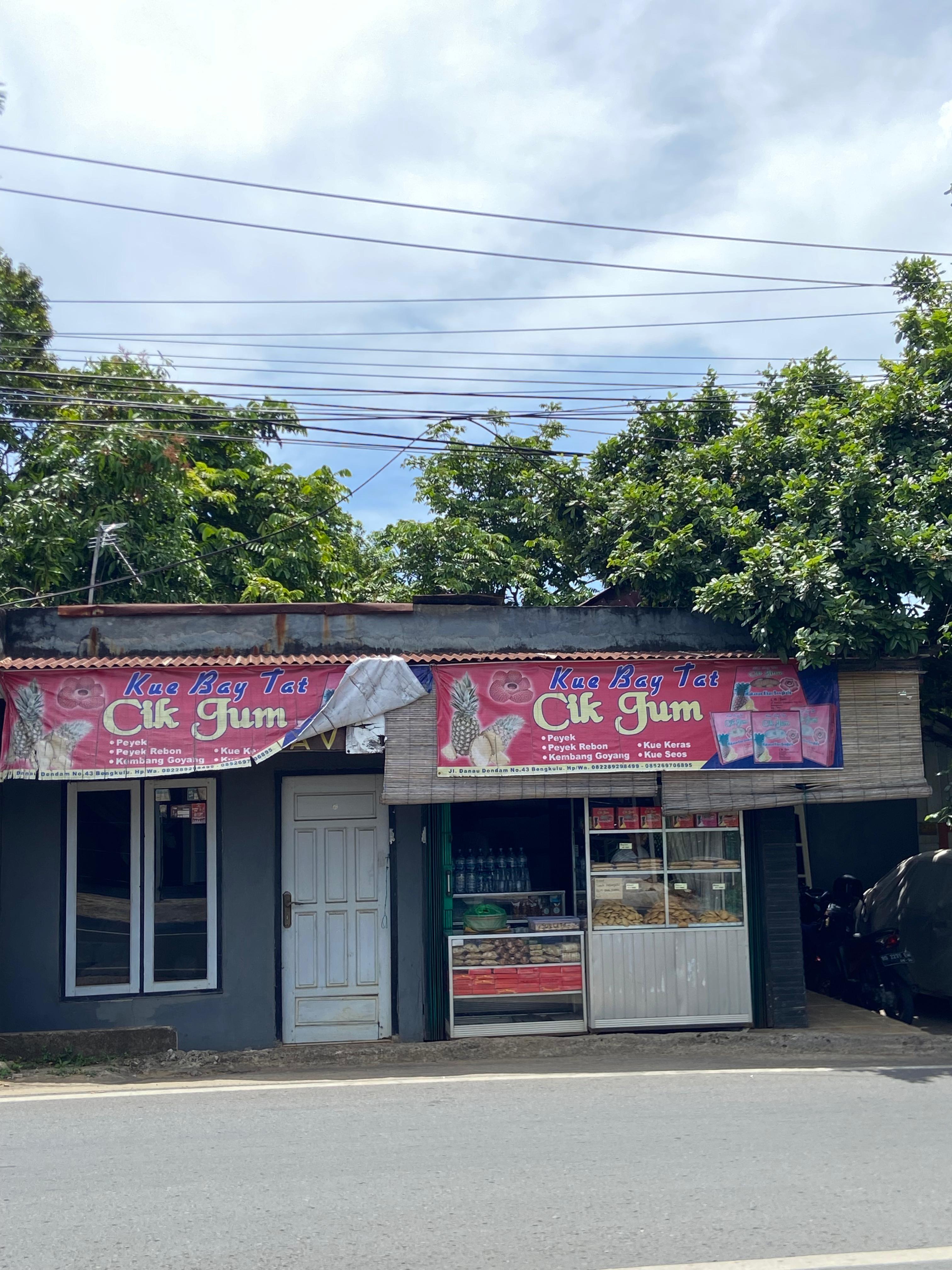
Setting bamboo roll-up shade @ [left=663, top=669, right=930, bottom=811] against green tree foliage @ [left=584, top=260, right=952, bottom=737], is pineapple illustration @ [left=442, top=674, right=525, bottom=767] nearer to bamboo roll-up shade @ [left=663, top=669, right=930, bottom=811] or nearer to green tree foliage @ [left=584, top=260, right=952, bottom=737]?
bamboo roll-up shade @ [left=663, top=669, right=930, bottom=811]

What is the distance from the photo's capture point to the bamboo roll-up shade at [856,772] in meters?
9.77

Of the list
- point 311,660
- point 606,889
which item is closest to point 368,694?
point 311,660

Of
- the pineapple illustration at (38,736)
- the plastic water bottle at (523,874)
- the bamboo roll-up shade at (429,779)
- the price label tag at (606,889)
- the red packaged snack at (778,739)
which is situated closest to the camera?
the pineapple illustration at (38,736)

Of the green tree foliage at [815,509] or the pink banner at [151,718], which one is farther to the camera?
the green tree foliage at [815,509]

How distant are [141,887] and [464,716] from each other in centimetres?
334

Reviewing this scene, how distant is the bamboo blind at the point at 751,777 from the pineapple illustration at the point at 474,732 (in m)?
0.16

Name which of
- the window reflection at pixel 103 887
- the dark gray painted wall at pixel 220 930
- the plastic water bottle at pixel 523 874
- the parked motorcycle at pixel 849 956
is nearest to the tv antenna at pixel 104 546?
the window reflection at pixel 103 887

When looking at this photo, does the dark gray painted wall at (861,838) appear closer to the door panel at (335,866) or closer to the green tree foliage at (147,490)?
the door panel at (335,866)

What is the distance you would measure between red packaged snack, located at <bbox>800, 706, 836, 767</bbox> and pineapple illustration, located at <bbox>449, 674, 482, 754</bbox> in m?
2.94

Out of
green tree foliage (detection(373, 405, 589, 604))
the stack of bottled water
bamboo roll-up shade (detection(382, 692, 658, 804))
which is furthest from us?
green tree foliage (detection(373, 405, 589, 604))

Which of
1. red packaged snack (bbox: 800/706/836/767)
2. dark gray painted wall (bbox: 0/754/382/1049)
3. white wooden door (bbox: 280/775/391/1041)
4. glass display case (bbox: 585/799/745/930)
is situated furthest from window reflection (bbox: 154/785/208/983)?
red packaged snack (bbox: 800/706/836/767)

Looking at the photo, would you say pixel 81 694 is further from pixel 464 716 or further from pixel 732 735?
pixel 732 735

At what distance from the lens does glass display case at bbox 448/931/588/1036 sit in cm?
981

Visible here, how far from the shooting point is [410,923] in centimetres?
993
